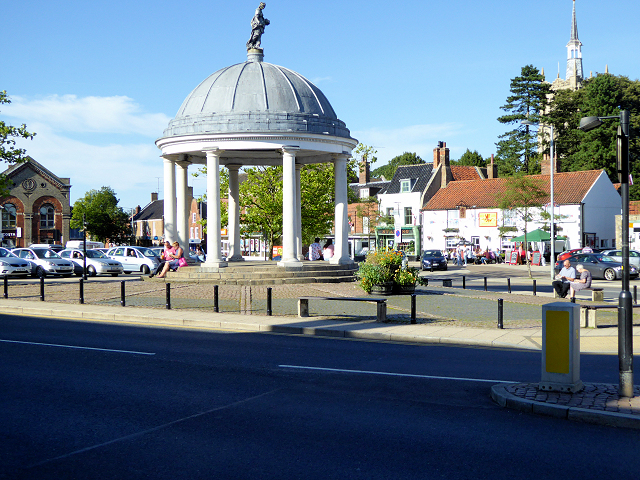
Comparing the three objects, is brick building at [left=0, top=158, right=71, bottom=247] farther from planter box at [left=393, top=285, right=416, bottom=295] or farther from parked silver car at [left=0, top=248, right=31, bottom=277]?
planter box at [left=393, top=285, right=416, bottom=295]

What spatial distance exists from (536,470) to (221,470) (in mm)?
2836

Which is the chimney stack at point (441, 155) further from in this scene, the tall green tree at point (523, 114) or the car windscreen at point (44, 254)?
the car windscreen at point (44, 254)

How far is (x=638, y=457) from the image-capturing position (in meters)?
6.10

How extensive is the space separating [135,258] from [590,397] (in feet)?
120

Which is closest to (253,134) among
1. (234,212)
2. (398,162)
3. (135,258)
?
(234,212)

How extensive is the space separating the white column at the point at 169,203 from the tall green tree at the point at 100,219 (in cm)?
6569

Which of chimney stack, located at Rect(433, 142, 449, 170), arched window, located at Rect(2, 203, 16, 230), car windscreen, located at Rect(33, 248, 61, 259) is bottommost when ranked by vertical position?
car windscreen, located at Rect(33, 248, 61, 259)

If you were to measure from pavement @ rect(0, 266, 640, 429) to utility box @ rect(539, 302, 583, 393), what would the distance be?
0.16 meters

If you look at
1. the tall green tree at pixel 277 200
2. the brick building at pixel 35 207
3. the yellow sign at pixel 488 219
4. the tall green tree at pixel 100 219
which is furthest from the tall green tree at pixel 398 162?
the tall green tree at pixel 277 200

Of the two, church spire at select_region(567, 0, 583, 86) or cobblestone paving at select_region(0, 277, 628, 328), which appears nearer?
cobblestone paving at select_region(0, 277, 628, 328)

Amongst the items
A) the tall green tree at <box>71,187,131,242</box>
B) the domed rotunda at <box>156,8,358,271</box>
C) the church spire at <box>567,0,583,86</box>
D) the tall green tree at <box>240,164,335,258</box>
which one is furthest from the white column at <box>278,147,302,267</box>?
the church spire at <box>567,0,583,86</box>

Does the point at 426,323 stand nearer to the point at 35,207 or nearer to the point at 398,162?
the point at 35,207

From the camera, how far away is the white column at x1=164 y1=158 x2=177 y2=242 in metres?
29.9

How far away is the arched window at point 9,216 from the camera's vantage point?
82750mm
